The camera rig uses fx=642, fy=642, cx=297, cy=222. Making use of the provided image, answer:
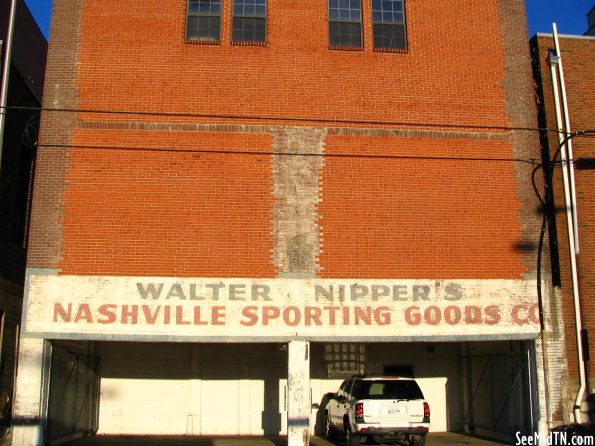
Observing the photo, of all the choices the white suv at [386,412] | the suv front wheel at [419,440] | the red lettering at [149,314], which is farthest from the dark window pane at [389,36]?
the suv front wheel at [419,440]

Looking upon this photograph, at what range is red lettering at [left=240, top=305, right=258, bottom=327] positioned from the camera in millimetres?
14789

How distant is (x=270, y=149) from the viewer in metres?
16.0

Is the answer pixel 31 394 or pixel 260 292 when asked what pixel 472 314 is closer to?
pixel 260 292

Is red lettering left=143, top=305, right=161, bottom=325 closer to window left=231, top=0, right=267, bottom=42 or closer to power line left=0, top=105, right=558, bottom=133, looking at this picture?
power line left=0, top=105, right=558, bottom=133

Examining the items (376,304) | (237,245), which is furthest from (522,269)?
(237,245)

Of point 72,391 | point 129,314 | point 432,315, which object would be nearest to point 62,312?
point 129,314

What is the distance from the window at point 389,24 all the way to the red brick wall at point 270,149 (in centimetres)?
28

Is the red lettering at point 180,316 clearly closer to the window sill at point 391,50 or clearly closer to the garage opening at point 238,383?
the garage opening at point 238,383

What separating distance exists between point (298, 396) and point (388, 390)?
Answer: 2.07 metres

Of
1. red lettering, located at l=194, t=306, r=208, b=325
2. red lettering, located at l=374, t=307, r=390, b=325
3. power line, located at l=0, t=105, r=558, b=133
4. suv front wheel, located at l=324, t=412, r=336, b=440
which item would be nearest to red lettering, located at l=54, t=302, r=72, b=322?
red lettering, located at l=194, t=306, r=208, b=325

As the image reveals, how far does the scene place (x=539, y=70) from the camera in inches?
681

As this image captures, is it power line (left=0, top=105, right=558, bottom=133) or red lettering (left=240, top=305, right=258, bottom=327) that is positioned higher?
power line (left=0, top=105, right=558, bottom=133)

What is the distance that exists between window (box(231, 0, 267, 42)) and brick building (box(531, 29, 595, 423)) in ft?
24.5

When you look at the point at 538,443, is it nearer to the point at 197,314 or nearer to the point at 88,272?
the point at 197,314
